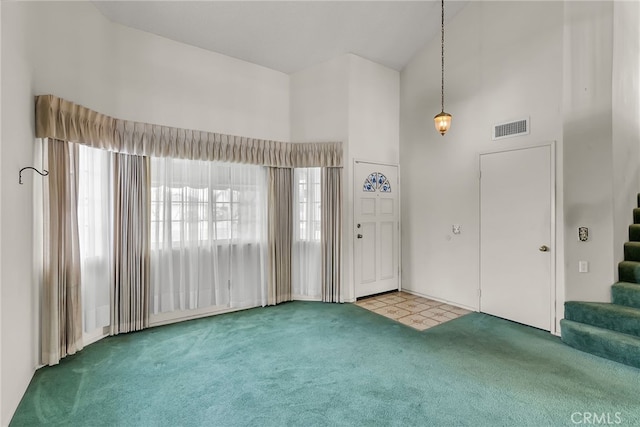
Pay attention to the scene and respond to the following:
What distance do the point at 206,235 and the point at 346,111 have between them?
8.85 feet

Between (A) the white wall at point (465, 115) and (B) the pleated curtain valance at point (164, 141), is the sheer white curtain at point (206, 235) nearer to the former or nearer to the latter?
(B) the pleated curtain valance at point (164, 141)

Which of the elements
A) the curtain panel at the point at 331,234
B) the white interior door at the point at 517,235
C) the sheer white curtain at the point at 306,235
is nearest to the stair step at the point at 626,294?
the white interior door at the point at 517,235

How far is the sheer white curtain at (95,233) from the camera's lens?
3162mm

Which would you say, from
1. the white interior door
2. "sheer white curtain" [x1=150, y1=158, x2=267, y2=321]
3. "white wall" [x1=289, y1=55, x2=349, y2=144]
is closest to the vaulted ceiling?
"white wall" [x1=289, y1=55, x2=349, y2=144]

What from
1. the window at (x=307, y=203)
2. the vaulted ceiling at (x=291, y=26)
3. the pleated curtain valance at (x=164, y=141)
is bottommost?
the window at (x=307, y=203)

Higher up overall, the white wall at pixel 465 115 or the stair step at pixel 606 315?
the white wall at pixel 465 115

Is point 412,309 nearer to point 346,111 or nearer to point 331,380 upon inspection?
point 331,380

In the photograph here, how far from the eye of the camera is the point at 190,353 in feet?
10.1

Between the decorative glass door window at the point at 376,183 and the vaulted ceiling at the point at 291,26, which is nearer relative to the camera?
the vaulted ceiling at the point at 291,26

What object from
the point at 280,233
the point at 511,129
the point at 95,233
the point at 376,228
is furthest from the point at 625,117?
the point at 95,233

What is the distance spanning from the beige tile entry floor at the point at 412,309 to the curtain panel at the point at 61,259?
3432 millimetres

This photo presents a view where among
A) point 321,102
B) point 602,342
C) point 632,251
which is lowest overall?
point 602,342

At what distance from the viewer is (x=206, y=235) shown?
13.4 feet

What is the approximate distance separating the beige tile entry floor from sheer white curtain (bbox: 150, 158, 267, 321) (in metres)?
1.72
